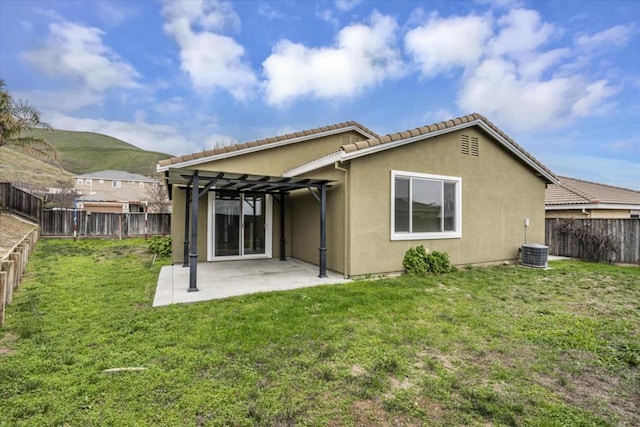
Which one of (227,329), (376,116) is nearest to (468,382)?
(227,329)

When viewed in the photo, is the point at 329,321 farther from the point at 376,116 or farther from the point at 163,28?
the point at 376,116

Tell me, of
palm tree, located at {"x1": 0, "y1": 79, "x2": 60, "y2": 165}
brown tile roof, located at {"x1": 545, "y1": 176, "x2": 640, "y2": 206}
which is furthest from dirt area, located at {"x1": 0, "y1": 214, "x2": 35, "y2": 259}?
brown tile roof, located at {"x1": 545, "y1": 176, "x2": 640, "y2": 206}

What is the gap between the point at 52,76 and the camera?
68.2ft

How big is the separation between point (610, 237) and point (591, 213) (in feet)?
8.24

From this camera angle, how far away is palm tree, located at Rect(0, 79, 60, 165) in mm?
13396

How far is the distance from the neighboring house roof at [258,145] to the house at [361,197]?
3cm

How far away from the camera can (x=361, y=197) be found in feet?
24.4

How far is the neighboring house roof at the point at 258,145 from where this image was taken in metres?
8.36

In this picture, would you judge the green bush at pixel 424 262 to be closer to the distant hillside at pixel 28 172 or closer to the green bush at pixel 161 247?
the green bush at pixel 161 247

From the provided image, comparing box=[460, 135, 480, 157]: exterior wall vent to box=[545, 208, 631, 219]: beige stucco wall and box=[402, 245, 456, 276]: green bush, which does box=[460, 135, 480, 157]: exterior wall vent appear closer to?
box=[402, 245, 456, 276]: green bush

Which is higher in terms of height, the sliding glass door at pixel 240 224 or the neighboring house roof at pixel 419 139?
the neighboring house roof at pixel 419 139

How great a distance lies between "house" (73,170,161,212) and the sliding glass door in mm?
21088

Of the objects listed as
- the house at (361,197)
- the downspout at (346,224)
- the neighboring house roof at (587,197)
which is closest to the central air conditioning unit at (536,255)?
the house at (361,197)

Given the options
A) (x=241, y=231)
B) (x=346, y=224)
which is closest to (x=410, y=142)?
(x=346, y=224)
